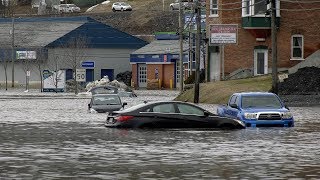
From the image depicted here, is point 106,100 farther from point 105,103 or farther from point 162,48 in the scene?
point 162,48

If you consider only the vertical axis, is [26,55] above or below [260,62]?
above

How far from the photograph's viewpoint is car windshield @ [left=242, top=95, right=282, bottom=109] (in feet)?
126

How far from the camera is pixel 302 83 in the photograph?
6619cm

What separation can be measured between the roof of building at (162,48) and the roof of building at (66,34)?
6.13m

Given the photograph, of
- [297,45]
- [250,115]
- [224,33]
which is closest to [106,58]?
[297,45]

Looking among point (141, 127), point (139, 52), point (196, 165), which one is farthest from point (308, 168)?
point (139, 52)

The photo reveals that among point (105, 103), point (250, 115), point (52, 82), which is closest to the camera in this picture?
point (250, 115)

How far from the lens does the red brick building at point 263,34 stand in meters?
76.5

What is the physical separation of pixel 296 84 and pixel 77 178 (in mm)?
46965

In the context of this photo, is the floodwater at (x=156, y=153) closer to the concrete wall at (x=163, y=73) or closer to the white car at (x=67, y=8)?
the concrete wall at (x=163, y=73)

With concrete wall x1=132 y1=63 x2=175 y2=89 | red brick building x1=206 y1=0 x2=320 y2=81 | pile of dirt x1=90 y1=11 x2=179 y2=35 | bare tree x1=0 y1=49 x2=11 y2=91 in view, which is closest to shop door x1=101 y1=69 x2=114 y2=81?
concrete wall x1=132 y1=63 x2=175 y2=89

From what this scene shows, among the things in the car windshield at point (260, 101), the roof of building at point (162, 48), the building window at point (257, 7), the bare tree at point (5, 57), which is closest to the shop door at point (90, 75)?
the roof of building at point (162, 48)

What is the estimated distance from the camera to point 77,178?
2003cm

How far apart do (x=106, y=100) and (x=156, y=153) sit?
2938 cm
